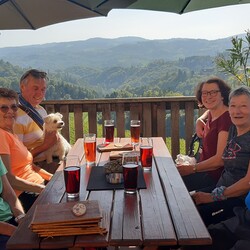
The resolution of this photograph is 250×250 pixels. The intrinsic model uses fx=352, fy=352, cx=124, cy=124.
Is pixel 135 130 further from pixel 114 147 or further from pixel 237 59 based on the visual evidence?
pixel 237 59

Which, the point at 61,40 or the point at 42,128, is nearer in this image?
the point at 42,128

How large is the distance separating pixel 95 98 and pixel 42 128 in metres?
1.17

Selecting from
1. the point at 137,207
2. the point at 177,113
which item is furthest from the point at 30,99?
the point at 137,207

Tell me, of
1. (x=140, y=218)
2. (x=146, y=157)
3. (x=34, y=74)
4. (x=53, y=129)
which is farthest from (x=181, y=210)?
(x=34, y=74)

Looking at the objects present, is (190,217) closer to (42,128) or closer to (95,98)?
(42,128)

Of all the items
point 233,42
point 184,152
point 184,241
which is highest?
point 233,42

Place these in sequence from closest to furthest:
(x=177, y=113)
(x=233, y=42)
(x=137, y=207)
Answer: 1. (x=137, y=207)
2. (x=177, y=113)
3. (x=233, y=42)

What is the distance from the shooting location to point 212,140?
2.80m

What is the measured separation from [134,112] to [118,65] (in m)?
7.25

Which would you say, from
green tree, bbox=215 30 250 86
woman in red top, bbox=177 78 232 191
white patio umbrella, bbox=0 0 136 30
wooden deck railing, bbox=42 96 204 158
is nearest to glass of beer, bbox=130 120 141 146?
woman in red top, bbox=177 78 232 191

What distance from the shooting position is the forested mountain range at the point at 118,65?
5.20 m

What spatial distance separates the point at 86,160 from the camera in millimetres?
2430

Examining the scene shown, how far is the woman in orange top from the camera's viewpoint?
7.97ft

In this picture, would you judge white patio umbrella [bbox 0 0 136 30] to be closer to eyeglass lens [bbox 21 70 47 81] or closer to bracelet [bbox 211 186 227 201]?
eyeglass lens [bbox 21 70 47 81]
